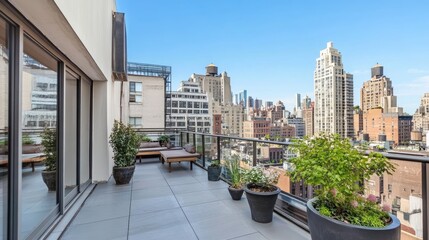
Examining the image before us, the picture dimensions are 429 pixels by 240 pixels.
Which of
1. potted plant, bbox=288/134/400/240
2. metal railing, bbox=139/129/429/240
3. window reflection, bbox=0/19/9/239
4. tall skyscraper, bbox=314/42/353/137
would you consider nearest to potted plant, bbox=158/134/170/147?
metal railing, bbox=139/129/429/240

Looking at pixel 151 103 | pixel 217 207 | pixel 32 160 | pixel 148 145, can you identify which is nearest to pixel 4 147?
pixel 32 160

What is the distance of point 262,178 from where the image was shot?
2.82 meters

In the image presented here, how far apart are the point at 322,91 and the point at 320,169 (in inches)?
742

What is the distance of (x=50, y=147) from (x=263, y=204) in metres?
2.83

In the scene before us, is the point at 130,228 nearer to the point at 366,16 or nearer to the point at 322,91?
the point at 366,16

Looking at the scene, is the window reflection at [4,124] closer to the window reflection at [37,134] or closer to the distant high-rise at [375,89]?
the window reflection at [37,134]

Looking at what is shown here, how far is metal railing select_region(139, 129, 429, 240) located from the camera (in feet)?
5.20

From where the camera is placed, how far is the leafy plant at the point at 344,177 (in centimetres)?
155

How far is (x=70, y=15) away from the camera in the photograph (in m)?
1.77

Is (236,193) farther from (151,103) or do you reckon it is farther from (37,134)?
(151,103)

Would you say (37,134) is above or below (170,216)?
above

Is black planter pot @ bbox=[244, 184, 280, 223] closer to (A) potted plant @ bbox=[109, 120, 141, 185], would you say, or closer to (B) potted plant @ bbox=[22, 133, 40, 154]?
(B) potted plant @ bbox=[22, 133, 40, 154]

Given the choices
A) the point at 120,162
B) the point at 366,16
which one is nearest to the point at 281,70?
the point at 366,16

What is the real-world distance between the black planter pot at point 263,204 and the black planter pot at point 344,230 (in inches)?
33.2
